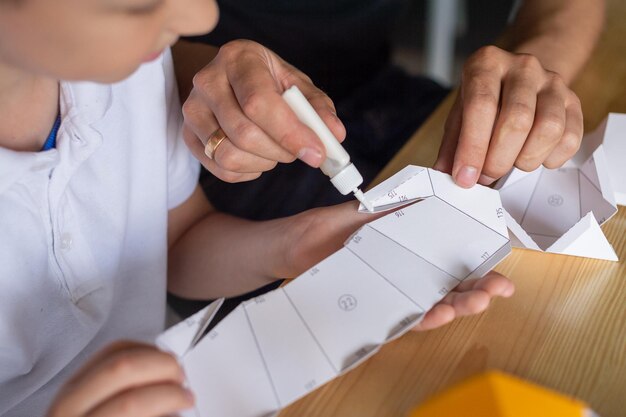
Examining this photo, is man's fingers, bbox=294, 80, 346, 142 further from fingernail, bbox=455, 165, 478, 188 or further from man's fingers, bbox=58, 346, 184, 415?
man's fingers, bbox=58, 346, 184, 415

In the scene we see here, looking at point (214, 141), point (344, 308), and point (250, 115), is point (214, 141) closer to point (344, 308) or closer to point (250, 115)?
point (250, 115)

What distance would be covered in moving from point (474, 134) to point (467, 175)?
0.12 ft

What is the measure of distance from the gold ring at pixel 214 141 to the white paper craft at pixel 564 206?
0.26 meters

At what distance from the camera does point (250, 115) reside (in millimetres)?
487

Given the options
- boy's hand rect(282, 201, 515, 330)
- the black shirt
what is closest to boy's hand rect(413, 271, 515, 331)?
boy's hand rect(282, 201, 515, 330)

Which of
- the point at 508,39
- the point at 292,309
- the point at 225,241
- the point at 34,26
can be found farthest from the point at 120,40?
the point at 508,39

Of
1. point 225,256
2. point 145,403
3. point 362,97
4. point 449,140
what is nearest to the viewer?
point 145,403

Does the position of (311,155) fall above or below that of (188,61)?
above

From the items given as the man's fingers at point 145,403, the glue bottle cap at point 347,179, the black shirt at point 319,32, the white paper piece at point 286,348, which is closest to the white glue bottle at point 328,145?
the glue bottle cap at point 347,179

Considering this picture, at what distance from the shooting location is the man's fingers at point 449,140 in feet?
1.84

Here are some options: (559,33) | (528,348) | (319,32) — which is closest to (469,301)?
(528,348)

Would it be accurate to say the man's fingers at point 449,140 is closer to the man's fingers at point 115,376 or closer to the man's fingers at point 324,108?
the man's fingers at point 324,108

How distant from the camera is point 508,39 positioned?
776 millimetres

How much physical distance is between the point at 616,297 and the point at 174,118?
48 centimetres
